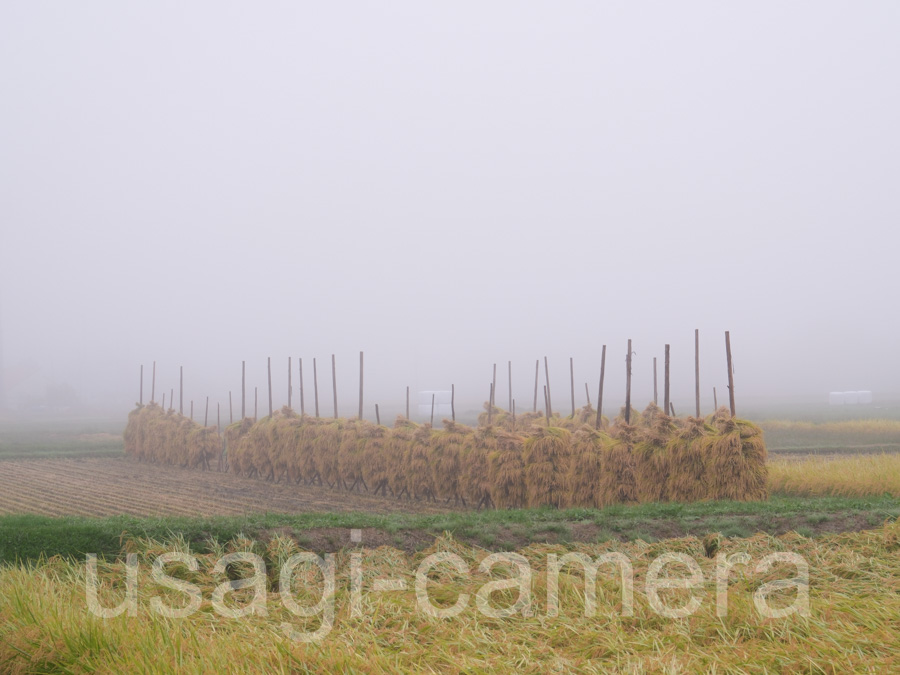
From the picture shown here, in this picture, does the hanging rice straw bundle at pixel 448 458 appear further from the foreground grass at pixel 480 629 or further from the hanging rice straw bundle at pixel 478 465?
the foreground grass at pixel 480 629

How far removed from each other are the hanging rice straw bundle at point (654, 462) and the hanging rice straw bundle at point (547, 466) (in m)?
1.55

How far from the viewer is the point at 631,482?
15.3 m

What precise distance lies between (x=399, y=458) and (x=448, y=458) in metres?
2.01

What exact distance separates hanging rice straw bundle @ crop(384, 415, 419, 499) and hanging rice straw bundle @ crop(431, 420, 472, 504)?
3.23 ft

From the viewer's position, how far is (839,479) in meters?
15.5

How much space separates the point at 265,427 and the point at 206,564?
1737cm

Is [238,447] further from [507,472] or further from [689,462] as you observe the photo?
[689,462]

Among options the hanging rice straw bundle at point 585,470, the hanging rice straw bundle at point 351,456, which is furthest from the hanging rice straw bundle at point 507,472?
the hanging rice straw bundle at point 351,456

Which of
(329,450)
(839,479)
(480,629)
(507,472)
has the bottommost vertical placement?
(480,629)

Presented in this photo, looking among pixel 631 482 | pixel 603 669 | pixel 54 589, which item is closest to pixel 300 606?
pixel 54 589

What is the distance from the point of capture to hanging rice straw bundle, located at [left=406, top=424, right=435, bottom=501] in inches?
744

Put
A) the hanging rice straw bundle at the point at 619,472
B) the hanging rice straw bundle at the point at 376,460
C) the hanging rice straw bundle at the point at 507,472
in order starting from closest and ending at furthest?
the hanging rice straw bundle at the point at 619,472
the hanging rice straw bundle at the point at 507,472
the hanging rice straw bundle at the point at 376,460

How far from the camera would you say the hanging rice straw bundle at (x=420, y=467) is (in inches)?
744

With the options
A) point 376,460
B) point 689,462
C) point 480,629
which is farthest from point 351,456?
point 480,629
